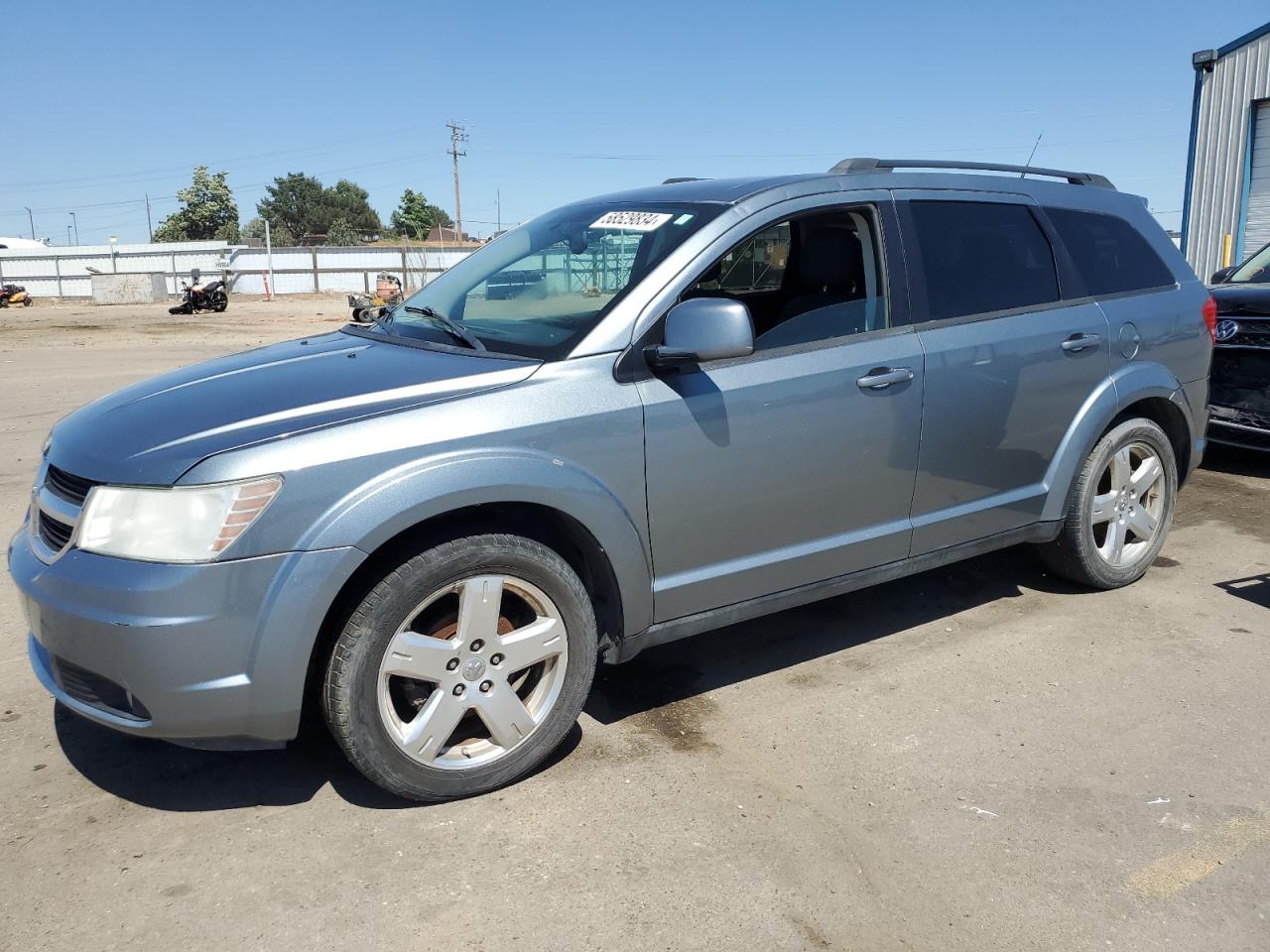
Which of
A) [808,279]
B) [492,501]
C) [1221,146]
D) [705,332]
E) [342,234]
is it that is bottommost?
[492,501]

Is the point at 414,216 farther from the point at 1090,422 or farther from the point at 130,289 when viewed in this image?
the point at 1090,422

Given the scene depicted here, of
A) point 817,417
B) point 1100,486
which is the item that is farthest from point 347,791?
point 1100,486

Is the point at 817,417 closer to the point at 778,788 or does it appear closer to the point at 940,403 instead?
the point at 940,403

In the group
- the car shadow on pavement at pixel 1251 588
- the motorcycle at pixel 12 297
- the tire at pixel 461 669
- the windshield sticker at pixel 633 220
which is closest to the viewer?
the tire at pixel 461 669

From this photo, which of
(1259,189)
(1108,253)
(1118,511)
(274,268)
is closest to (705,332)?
(1108,253)

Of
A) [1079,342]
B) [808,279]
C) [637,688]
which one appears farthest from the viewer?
[1079,342]

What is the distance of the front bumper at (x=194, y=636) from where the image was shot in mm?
2645

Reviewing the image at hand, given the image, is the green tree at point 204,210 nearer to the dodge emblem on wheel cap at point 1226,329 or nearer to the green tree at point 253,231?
the green tree at point 253,231

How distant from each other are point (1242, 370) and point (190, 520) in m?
6.68

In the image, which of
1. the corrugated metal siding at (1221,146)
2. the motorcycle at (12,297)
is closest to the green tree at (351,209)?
the motorcycle at (12,297)

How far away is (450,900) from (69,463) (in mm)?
1633

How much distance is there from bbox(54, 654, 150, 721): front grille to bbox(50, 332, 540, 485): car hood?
538mm

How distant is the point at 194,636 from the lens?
8.71 ft

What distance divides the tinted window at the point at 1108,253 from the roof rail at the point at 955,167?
21cm
